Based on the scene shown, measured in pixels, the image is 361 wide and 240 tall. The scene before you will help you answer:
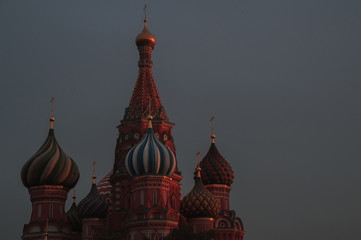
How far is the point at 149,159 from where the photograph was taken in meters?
35.5

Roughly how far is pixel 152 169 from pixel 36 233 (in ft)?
24.2

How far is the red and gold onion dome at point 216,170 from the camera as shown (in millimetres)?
42844

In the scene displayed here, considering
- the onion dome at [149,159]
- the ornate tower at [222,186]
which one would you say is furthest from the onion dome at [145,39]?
the onion dome at [149,159]

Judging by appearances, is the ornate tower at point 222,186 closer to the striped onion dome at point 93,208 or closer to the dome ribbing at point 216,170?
the dome ribbing at point 216,170

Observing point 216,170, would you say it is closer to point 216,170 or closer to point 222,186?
point 216,170

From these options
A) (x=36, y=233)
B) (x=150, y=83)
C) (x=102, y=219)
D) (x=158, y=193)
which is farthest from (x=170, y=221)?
(x=150, y=83)

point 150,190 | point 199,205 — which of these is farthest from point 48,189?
point 199,205

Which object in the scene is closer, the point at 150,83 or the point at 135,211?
the point at 135,211

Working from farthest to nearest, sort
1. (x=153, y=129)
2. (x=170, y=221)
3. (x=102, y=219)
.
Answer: (x=153, y=129) < (x=102, y=219) < (x=170, y=221)

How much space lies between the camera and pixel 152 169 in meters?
35.6

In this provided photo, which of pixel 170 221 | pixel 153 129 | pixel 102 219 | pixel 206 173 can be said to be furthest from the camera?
pixel 206 173

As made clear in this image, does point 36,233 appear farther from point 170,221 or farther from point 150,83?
point 150,83

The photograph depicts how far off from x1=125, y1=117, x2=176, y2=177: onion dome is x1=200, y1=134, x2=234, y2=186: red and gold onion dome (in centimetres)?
691

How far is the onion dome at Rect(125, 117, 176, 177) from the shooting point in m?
35.6
